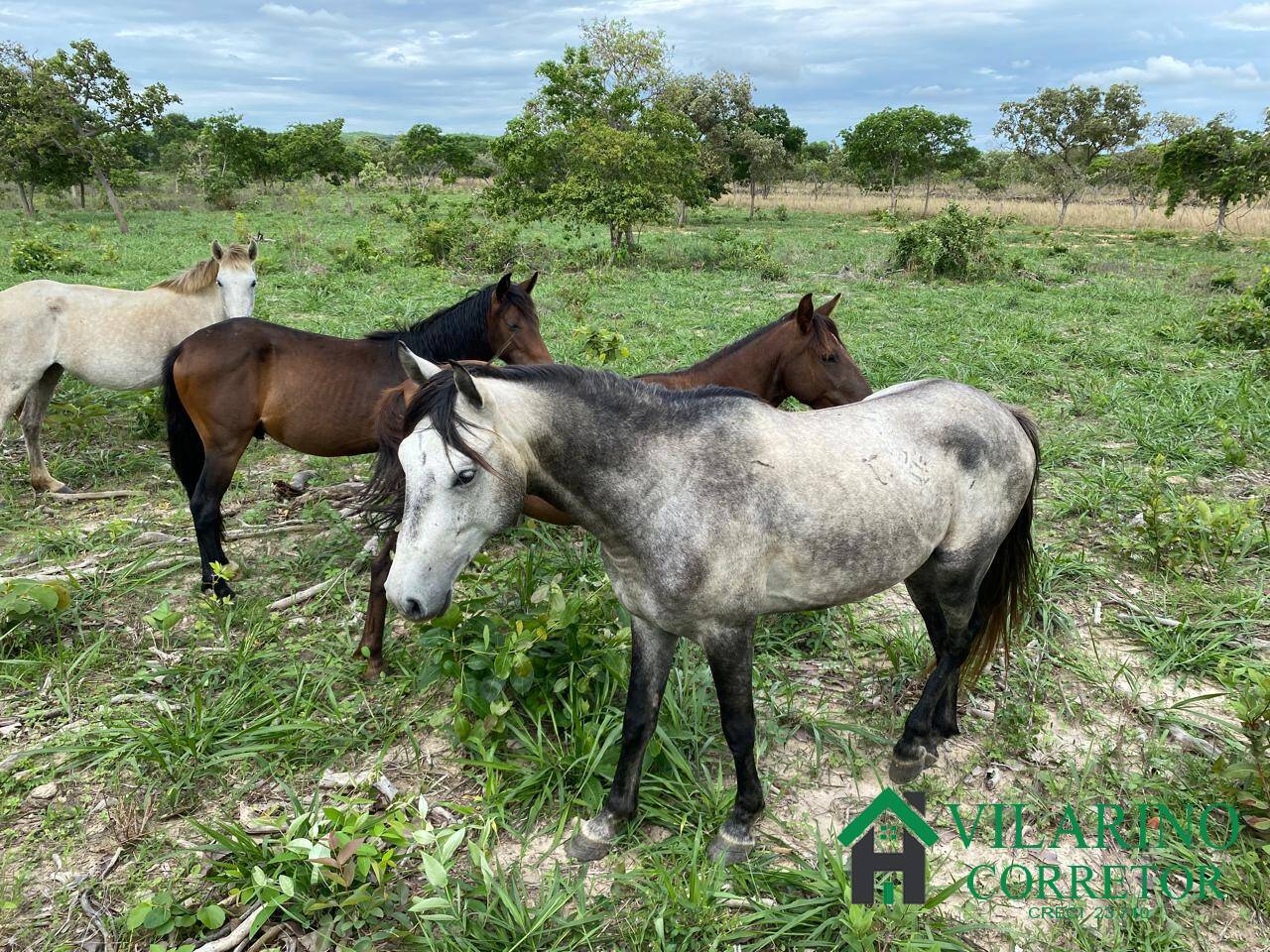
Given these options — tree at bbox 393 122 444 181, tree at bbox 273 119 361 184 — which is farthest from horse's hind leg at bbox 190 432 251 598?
tree at bbox 393 122 444 181

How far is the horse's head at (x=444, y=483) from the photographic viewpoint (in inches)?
74.9

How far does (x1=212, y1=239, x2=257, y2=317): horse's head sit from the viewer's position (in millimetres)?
6094

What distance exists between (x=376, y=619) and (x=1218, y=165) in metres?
28.4

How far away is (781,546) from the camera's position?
2.32 m

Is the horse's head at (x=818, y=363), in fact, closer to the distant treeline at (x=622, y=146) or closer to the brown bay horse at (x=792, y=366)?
the brown bay horse at (x=792, y=366)

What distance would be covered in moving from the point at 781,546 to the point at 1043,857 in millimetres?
1584

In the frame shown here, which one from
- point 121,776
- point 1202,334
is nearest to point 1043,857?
point 121,776

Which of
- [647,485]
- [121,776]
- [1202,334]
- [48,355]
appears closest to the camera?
[647,485]

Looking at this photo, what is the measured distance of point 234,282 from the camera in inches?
240

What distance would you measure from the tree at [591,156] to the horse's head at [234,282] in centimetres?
1058

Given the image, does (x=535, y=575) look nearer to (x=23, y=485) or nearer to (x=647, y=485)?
(x=647, y=485)

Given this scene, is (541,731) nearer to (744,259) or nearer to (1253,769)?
(1253,769)

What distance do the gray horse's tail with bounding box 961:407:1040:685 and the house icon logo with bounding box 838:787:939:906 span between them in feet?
2.69

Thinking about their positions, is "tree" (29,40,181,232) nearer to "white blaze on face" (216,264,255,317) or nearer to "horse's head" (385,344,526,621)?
"white blaze on face" (216,264,255,317)
